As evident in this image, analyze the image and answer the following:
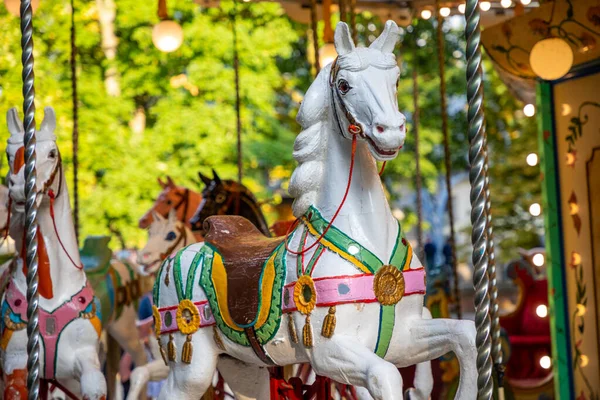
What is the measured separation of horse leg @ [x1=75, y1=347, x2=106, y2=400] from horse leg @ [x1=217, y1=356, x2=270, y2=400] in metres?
0.66

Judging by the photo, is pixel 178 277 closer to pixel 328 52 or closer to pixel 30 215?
pixel 30 215

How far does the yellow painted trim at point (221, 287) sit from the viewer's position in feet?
15.1

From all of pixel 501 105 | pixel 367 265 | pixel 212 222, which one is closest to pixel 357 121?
pixel 367 265

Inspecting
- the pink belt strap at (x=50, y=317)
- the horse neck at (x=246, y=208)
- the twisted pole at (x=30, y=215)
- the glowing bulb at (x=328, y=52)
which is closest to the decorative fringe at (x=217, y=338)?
the twisted pole at (x=30, y=215)

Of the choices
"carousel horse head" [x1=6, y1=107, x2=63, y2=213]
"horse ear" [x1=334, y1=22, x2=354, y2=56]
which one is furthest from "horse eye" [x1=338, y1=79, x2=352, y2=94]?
"carousel horse head" [x1=6, y1=107, x2=63, y2=213]

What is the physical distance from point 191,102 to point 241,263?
13.7m

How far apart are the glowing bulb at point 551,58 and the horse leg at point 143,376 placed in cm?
286

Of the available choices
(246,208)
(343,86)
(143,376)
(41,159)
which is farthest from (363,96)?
(246,208)

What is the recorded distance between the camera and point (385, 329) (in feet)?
13.5

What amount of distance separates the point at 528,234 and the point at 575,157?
13876 mm

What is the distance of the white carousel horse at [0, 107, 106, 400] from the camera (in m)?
5.43

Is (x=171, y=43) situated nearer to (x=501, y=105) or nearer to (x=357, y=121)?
(x=357, y=121)

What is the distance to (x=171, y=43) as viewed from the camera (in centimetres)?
908

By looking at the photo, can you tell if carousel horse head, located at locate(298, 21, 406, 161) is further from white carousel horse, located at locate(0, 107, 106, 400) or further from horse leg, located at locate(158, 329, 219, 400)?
white carousel horse, located at locate(0, 107, 106, 400)
